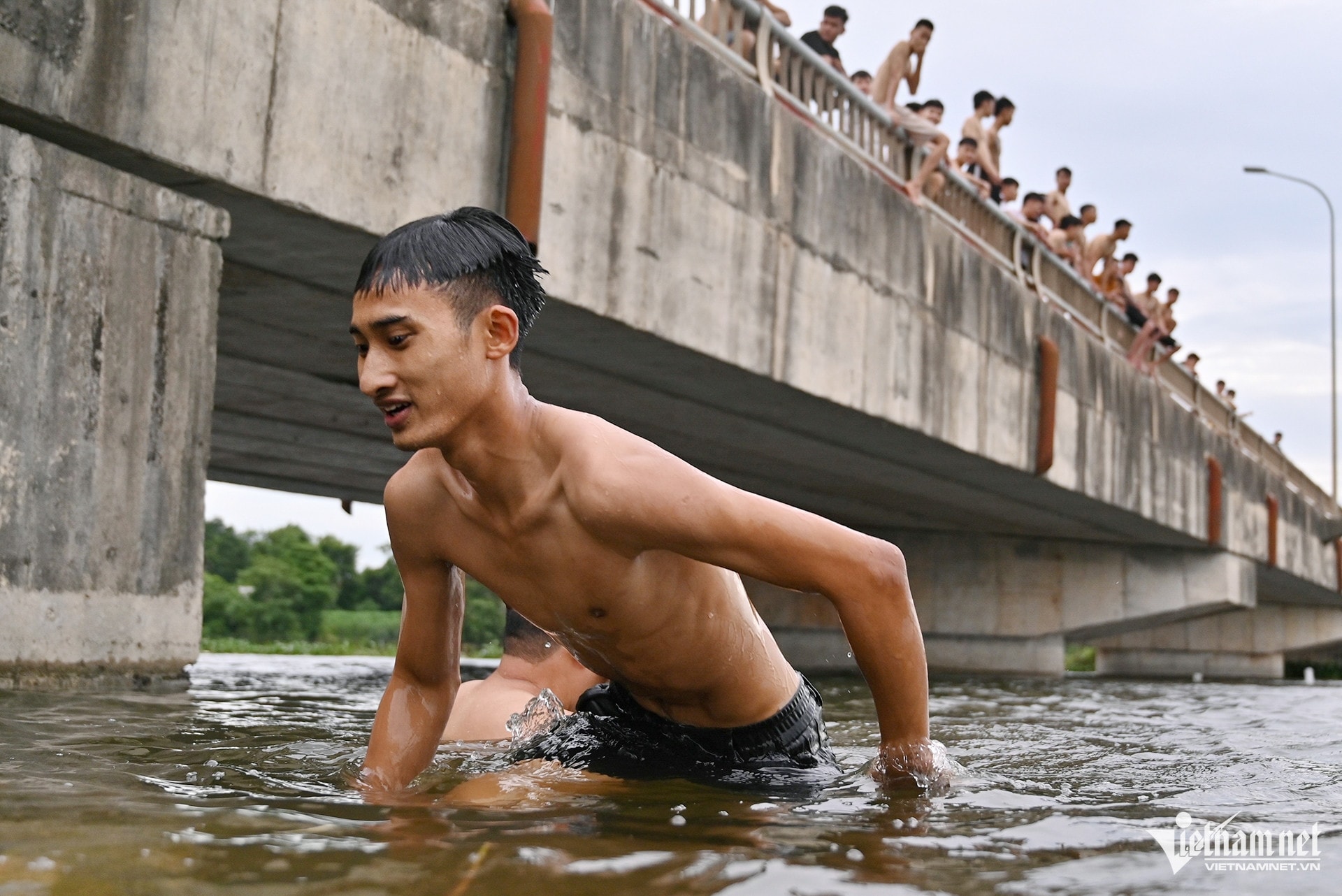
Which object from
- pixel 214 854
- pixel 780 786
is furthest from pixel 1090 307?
pixel 214 854

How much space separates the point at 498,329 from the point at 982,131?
14.3 m

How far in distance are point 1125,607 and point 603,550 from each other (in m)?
22.8

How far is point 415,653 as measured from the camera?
402cm

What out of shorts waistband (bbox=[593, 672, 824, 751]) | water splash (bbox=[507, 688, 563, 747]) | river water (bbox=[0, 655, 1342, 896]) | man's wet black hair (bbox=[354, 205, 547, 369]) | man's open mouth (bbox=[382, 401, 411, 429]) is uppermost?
man's wet black hair (bbox=[354, 205, 547, 369])

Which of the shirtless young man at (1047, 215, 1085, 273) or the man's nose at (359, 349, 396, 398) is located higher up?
the shirtless young man at (1047, 215, 1085, 273)

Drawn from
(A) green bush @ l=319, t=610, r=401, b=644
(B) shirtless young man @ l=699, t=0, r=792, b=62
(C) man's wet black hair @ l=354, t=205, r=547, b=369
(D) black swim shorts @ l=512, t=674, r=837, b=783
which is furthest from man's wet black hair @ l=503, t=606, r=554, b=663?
(A) green bush @ l=319, t=610, r=401, b=644

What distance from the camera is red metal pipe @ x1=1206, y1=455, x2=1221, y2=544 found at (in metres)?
23.6

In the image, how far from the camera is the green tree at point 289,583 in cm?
4825

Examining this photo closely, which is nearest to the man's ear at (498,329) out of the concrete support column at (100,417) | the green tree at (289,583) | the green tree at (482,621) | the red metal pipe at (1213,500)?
the concrete support column at (100,417)

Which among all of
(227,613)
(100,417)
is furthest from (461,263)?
(227,613)

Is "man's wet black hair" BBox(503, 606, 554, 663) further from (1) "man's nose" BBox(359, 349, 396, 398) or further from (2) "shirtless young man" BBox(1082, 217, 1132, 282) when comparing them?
(2) "shirtless young man" BBox(1082, 217, 1132, 282)

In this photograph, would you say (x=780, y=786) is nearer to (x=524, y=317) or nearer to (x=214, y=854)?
(x=524, y=317)

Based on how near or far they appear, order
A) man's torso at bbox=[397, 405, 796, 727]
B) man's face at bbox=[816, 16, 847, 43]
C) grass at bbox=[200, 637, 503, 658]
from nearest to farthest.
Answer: man's torso at bbox=[397, 405, 796, 727] < man's face at bbox=[816, 16, 847, 43] < grass at bbox=[200, 637, 503, 658]

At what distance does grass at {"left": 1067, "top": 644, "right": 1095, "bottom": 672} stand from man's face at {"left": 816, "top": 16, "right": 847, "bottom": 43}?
1936 inches
